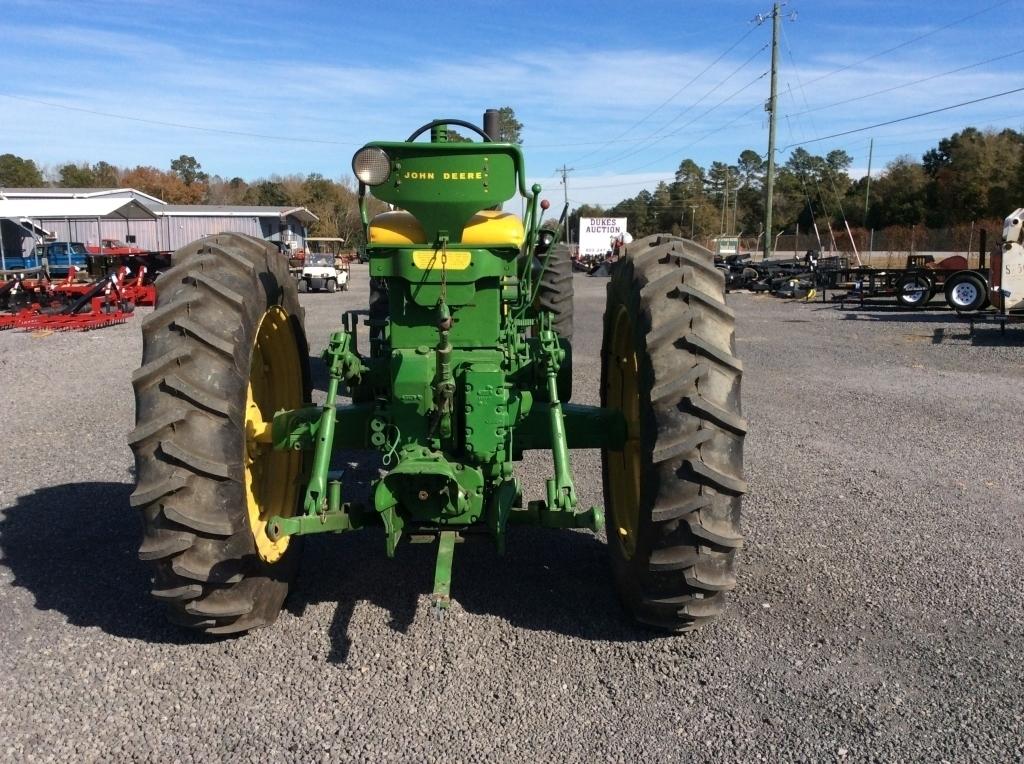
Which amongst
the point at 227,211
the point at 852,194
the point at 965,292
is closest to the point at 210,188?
the point at 227,211

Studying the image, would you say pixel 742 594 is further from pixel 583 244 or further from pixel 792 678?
pixel 583 244

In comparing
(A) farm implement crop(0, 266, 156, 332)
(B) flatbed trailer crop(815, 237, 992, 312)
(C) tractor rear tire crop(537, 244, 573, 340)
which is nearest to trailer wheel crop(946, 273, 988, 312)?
(B) flatbed trailer crop(815, 237, 992, 312)

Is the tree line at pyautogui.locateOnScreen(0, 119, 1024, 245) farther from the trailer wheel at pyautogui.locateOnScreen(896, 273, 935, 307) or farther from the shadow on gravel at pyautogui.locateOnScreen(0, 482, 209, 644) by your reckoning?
the shadow on gravel at pyautogui.locateOnScreen(0, 482, 209, 644)

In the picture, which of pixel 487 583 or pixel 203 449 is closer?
pixel 203 449

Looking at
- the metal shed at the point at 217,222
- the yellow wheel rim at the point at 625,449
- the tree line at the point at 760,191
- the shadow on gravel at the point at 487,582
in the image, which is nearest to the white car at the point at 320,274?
the tree line at the point at 760,191

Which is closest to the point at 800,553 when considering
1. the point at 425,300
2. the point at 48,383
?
the point at 425,300

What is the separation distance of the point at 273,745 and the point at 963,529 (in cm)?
442

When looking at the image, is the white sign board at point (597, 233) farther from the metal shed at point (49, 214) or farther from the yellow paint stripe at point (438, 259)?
the yellow paint stripe at point (438, 259)

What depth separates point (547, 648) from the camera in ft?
12.7

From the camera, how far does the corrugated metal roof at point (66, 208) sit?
26906 mm

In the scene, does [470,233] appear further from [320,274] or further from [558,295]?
[320,274]

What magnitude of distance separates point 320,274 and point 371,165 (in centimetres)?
2960

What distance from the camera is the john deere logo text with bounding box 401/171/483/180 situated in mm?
4277

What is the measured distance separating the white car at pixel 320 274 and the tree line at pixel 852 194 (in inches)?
754
